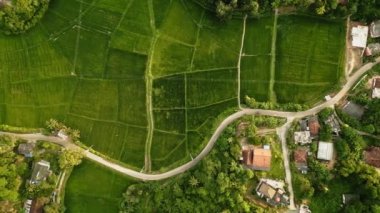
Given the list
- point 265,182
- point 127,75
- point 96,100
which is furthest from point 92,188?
point 265,182

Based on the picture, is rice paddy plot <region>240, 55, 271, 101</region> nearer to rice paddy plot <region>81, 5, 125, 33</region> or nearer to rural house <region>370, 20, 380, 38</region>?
rural house <region>370, 20, 380, 38</region>

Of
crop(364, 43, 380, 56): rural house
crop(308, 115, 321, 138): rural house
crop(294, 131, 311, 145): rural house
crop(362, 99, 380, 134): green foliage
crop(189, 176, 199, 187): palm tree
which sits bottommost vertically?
crop(189, 176, 199, 187): palm tree

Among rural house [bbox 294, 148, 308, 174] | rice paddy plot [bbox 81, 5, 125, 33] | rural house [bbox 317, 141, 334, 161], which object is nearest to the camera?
rural house [bbox 317, 141, 334, 161]

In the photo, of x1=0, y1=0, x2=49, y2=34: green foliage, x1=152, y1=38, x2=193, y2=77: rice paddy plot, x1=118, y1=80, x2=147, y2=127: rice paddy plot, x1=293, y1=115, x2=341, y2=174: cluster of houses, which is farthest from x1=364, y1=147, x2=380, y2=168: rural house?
x1=0, y1=0, x2=49, y2=34: green foliage

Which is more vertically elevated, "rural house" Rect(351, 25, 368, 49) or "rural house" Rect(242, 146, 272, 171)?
"rural house" Rect(351, 25, 368, 49)

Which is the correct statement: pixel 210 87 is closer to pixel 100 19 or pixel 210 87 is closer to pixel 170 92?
pixel 170 92

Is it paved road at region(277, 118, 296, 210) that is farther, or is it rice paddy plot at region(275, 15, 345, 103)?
rice paddy plot at region(275, 15, 345, 103)

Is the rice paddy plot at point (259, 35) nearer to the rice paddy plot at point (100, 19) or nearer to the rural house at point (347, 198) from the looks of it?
the rice paddy plot at point (100, 19)
